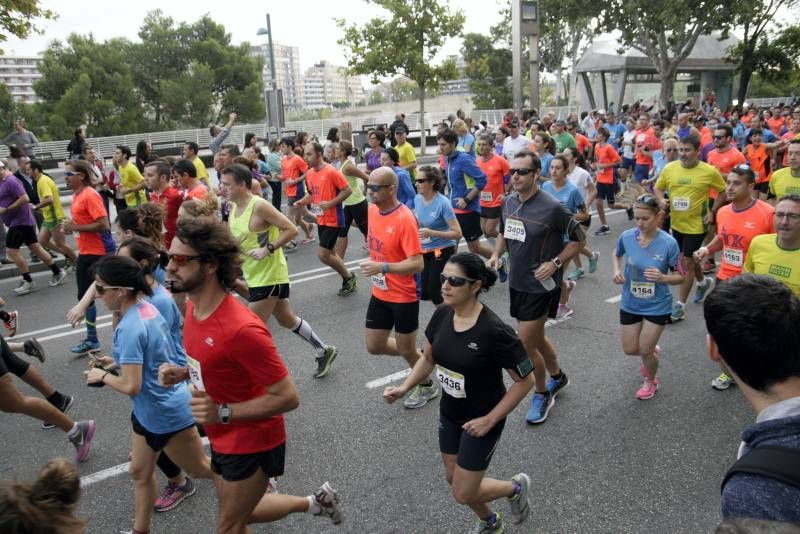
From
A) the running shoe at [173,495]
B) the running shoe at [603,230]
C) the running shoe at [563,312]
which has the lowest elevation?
the running shoe at [173,495]

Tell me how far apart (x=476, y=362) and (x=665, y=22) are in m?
27.4

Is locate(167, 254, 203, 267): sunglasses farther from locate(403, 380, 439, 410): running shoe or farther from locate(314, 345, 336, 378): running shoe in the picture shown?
locate(314, 345, 336, 378): running shoe

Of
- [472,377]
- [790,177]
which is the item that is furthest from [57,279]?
[790,177]

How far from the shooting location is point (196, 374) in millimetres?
2689

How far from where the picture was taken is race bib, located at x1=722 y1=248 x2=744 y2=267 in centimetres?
488

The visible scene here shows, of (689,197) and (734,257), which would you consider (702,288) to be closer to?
(689,197)

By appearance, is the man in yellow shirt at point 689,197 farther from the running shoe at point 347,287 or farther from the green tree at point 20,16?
the green tree at point 20,16

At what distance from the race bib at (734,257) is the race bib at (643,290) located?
2.85 feet

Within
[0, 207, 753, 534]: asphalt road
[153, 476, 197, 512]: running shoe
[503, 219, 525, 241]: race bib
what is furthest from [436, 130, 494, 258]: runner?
[153, 476, 197, 512]: running shoe

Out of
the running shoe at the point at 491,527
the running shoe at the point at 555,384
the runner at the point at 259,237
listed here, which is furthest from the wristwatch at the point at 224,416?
the running shoe at the point at 555,384

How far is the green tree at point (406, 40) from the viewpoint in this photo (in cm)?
2447

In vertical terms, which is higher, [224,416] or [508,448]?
[224,416]

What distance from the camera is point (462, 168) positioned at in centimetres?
770

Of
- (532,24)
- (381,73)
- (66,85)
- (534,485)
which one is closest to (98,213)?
(534,485)
